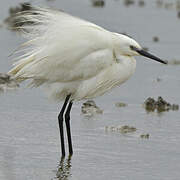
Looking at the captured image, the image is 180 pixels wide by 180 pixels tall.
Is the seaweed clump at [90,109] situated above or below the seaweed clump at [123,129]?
above

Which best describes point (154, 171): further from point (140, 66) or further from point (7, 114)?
point (140, 66)

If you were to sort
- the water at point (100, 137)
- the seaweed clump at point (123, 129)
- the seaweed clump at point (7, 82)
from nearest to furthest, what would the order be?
the water at point (100, 137), the seaweed clump at point (123, 129), the seaweed clump at point (7, 82)

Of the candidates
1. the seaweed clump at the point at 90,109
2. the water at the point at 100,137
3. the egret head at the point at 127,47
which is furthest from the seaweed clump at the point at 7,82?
the egret head at the point at 127,47

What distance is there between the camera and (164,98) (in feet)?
39.0

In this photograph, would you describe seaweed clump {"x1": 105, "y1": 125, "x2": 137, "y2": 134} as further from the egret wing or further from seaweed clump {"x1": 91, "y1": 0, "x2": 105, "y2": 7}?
seaweed clump {"x1": 91, "y1": 0, "x2": 105, "y2": 7}

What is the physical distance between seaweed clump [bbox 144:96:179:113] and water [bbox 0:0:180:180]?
0.44 feet

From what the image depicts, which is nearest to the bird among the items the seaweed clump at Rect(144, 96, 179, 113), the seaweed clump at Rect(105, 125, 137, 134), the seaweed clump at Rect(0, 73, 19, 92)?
the seaweed clump at Rect(105, 125, 137, 134)

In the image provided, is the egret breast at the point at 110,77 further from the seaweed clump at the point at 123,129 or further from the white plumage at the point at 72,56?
the seaweed clump at the point at 123,129

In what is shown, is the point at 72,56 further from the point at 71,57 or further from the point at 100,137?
the point at 100,137

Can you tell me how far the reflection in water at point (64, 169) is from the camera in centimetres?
751

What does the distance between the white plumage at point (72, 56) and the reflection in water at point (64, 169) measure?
2.87 ft

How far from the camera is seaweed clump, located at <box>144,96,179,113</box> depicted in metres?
10.9

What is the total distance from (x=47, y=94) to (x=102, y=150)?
963 millimetres

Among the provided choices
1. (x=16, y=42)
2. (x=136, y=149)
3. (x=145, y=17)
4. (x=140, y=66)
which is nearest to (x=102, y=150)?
(x=136, y=149)
